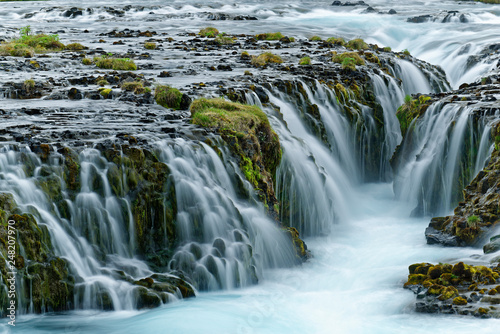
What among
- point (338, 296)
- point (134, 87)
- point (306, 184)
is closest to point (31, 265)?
point (338, 296)

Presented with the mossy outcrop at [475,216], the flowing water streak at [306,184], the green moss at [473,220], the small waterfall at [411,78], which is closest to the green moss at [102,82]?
the flowing water streak at [306,184]

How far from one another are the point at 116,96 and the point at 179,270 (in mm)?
8040

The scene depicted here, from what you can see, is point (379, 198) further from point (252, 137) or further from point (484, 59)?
point (484, 59)

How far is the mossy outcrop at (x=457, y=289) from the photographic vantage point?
9.80 m

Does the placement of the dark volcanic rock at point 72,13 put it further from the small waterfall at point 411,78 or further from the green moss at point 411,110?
the green moss at point 411,110

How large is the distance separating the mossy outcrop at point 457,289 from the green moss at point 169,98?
8.27 meters

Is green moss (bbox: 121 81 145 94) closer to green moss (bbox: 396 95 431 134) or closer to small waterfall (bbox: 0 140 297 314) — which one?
small waterfall (bbox: 0 140 297 314)

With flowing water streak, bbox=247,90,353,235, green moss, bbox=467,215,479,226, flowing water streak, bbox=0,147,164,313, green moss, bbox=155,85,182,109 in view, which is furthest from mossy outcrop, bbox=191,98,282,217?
green moss, bbox=467,215,479,226

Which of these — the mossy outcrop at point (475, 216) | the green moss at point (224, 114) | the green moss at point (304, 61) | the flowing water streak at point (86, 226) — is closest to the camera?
the flowing water streak at point (86, 226)

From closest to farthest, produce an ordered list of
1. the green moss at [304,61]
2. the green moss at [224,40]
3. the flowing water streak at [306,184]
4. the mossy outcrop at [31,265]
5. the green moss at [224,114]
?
the mossy outcrop at [31,265]
the green moss at [224,114]
the flowing water streak at [306,184]
the green moss at [304,61]
the green moss at [224,40]

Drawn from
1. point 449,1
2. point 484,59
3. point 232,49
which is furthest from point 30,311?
point 449,1

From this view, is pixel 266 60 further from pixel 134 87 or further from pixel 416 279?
pixel 416 279

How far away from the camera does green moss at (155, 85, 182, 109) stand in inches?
666

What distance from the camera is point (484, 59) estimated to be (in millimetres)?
29859
